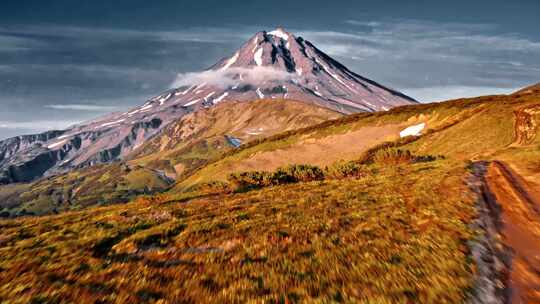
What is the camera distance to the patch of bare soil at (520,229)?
943 centimetres

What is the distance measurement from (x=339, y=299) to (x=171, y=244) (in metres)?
7.15

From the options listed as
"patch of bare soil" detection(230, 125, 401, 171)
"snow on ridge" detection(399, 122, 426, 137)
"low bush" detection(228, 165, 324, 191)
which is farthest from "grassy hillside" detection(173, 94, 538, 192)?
"low bush" detection(228, 165, 324, 191)

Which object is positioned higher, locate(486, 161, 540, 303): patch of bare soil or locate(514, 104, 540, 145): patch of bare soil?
locate(514, 104, 540, 145): patch of bare soil

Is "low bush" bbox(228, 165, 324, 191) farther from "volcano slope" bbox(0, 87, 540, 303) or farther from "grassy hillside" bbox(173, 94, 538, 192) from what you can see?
"grassy hillside" bbox(173, 94, 538, 192)

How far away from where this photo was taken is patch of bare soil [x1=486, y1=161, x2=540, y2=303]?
9.43 meters

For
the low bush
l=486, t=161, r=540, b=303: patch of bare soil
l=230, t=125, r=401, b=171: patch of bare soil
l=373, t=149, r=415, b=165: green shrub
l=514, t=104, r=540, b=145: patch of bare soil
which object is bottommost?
l=230, t=125, r=401, b=171: patch of bare soil

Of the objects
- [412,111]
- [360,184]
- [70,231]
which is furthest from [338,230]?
[412,111]

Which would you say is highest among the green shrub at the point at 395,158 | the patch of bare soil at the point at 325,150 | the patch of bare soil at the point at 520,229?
the patch of bare soil at the point at 520,229

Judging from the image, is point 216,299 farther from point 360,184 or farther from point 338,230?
point 360,184

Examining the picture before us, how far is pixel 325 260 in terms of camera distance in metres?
10.7

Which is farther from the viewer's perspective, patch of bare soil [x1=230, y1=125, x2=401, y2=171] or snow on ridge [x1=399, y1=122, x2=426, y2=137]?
patch of bare soil [x1=230, y1=125, x2=401, y2=171]

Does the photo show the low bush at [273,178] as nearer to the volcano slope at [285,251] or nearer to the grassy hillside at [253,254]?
the volcano slope at [285,251]

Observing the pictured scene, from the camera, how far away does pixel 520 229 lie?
14562 millimetres

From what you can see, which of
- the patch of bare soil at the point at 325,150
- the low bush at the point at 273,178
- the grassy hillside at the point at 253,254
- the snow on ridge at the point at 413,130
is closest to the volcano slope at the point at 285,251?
the grassy hillside at the point at 253,254
